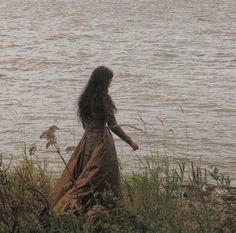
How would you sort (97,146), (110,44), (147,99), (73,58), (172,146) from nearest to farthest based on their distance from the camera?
(97,146), (172,146), (147,99), (73,58), (110,44)

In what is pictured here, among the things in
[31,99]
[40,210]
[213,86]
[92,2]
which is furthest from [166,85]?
[92,2]

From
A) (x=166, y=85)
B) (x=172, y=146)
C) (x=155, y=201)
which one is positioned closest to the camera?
(x=155, y=201)

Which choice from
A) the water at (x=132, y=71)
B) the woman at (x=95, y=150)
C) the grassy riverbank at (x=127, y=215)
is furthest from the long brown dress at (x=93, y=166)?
the water at (x=132, y=71)

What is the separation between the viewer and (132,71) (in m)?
20.2

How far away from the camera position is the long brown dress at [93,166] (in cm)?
634

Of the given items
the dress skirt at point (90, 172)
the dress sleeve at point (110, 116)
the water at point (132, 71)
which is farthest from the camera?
the water at point (132, 71)

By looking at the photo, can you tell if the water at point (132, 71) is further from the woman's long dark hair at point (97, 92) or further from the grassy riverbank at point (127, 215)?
the grassy riverbank at point (127, 215)

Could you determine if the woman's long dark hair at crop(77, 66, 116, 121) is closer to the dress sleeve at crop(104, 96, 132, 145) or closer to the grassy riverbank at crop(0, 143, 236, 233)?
the dress sleeve at crop(104, 96, 132, 145)

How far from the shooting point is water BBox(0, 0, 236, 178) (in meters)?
Answer: 13.0

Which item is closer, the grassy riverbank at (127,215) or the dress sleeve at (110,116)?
the grassy riverbank at (127,215)

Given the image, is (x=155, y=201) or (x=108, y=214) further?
(x=155, y=201)

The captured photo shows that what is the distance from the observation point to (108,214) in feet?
15.8

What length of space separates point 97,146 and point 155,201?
33.7 inches

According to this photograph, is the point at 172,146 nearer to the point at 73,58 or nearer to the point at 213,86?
the point at 213,86
